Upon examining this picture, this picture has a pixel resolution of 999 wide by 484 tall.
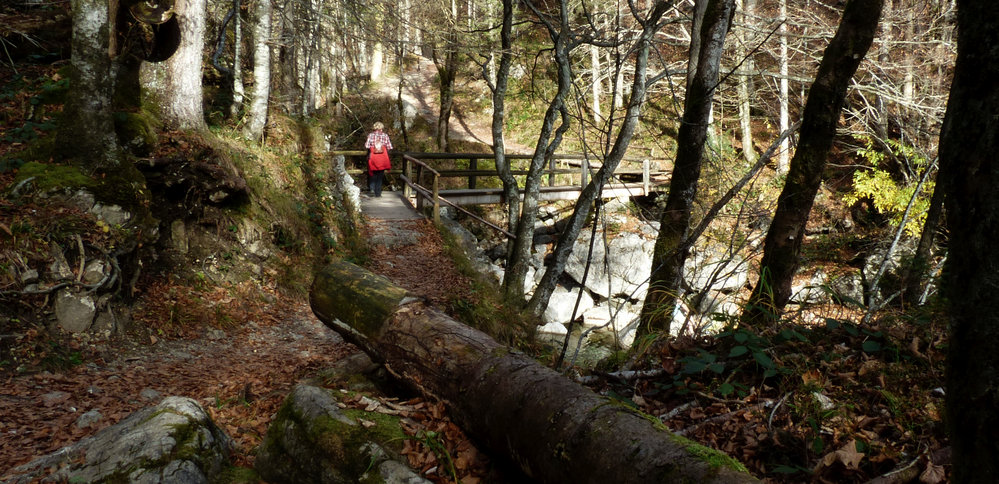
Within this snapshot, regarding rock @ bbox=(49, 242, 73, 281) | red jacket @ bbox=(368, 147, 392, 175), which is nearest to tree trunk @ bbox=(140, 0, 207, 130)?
rock @ bbox=(49, 242, 73, 281)

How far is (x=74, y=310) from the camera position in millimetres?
5043

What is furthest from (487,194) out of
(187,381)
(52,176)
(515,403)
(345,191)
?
(515,403)

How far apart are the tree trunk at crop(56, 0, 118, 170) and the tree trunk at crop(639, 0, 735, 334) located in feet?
20.1

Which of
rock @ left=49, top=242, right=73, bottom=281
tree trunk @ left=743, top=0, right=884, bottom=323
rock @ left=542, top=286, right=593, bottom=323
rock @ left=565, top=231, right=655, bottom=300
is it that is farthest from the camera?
rock @ left=565, top=231, right=655, bottom=300

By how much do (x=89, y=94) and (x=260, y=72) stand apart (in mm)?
4107

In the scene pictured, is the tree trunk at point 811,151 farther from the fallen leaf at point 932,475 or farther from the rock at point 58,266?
the rock at point 58,266

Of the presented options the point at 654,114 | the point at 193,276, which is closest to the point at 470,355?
the point at 193,276

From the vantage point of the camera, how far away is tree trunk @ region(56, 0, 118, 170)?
5.59 m

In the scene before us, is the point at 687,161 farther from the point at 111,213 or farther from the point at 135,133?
the point at 135,133

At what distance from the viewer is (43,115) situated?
21.9ft

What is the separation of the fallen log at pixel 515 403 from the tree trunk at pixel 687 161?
2404 mm

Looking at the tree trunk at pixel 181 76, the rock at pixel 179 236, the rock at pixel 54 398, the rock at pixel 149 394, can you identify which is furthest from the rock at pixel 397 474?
the tree trunk at pixel 181 76

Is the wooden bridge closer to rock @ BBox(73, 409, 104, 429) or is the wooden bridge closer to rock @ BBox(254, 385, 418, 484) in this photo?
rock @ BBox(254, 385, 418, 484)

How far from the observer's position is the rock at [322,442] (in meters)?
2.92
